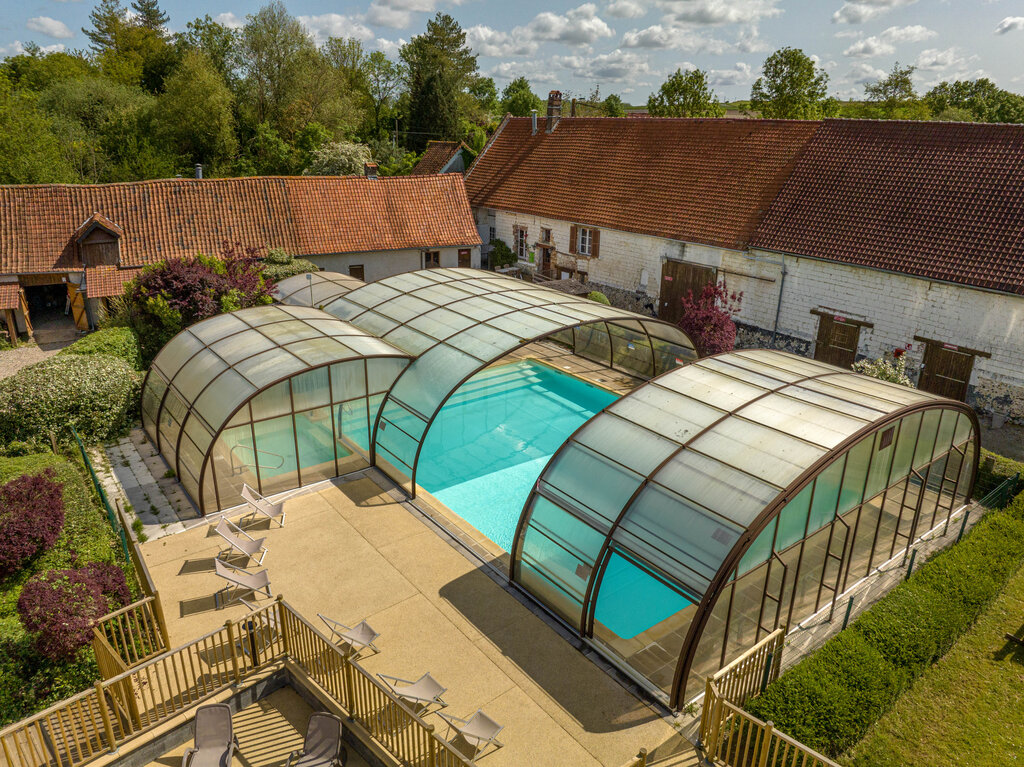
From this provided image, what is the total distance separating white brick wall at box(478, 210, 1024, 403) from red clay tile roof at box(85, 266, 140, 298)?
19435 mm

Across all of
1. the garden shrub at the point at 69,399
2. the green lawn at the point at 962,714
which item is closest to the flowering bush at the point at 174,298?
the garden shrub at the point at 69,399

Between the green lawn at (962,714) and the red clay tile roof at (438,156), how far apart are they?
3875 cm

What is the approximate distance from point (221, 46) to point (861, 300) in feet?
171

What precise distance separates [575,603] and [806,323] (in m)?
16.8

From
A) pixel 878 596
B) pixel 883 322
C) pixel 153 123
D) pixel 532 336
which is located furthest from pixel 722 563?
pixel 153 123

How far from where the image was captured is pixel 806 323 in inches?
936

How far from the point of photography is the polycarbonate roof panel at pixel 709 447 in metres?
9.90

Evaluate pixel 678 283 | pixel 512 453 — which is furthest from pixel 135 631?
pixel 678 283

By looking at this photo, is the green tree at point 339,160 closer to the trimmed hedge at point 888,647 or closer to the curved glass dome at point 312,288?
the curved glass dome at point 312,288

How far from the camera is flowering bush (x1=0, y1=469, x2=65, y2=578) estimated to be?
10898 mm

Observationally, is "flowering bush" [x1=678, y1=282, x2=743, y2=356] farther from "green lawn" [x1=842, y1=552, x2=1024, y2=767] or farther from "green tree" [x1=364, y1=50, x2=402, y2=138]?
"green tree" [x1=364, y1=50, x2=402, y2=138]

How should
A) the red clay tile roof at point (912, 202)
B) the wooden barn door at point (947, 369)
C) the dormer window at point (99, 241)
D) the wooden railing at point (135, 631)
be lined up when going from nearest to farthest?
the wooden railing at point (135, 631) < the red clay tile roof at point (912, 202) < the wooden barn door at point (947, 369) < the dormer window at point (99, 241)

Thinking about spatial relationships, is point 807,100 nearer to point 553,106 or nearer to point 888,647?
point 553,106

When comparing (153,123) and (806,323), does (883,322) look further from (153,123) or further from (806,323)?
(153,123)
